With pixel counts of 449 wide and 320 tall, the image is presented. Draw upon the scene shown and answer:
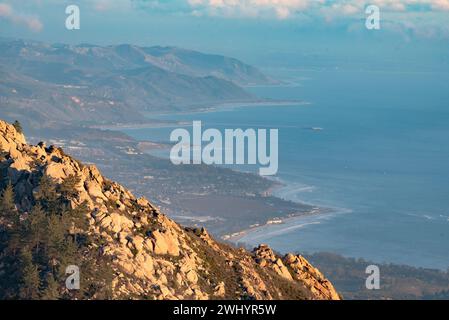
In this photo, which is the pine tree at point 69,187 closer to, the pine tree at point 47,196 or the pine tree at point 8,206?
the pine tree at point 47,196

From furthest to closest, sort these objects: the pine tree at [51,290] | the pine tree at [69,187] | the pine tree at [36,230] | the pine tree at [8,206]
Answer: the pine tree at [69,187]
the pine tree at [8,206]
the pine tree at [36,230]
the pine tree at [51,290]

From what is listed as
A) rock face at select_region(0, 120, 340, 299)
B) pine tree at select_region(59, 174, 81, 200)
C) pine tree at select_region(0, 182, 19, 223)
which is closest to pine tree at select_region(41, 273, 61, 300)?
rock face at select_region(0, 120, 340, 299)

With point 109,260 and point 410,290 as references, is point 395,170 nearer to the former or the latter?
point 410,290

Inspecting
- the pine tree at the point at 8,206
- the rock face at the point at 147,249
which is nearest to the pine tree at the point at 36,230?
the pine tree at the point at 8,206

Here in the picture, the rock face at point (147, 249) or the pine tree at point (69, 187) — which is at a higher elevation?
the pine tree at point (69, 187)

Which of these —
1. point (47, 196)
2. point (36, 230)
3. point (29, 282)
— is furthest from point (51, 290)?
point (47, 196)

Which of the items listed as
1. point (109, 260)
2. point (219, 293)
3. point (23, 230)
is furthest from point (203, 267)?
point (23, 230)

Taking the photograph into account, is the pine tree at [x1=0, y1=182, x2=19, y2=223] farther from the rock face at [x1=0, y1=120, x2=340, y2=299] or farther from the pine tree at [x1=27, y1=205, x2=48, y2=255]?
the pine tree at [x1=27, y1=205, x2=48, y2=255]

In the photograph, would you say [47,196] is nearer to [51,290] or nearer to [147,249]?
[147,249]

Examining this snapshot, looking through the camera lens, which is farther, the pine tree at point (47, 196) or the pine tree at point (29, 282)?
the pine tree at point (47, 196)
